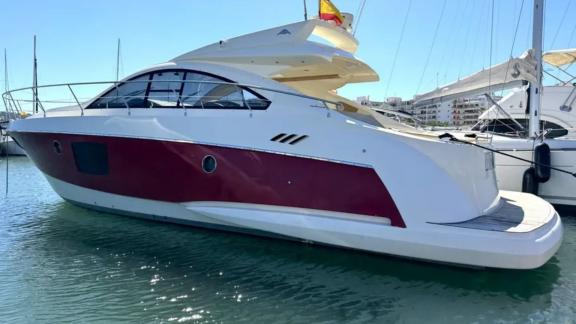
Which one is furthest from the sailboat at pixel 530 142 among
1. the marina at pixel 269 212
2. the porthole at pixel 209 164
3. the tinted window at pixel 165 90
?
the tinted window at pixel 165 90

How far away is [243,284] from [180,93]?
3.31 metres

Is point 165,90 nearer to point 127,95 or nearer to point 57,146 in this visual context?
point 127,95

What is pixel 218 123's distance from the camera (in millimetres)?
6266

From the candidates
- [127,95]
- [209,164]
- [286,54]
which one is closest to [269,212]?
[209,164]

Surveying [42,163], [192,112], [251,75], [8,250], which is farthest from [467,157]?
[42,163]

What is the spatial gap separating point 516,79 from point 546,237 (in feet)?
20.8

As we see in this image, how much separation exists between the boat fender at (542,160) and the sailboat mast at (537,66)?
0.87 m

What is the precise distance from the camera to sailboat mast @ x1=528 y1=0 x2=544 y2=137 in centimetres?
1012

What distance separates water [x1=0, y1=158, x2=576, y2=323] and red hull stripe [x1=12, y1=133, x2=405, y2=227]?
651 mm

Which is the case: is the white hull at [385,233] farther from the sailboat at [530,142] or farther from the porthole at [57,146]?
the sailboat at [530,142]

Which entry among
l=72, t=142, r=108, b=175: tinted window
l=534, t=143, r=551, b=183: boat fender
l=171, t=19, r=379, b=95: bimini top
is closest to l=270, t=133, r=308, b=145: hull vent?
l=171, t=19, r=379, b=95: bimini top

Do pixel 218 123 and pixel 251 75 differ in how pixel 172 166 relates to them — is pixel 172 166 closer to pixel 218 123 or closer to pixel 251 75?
pixel 218 123

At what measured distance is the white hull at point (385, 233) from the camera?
4777 mm

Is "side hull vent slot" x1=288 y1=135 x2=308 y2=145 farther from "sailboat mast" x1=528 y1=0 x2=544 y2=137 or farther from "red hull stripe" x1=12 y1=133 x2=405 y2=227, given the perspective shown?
"sailboat mast" x1=528 y1=0 x2=544 y2=137
